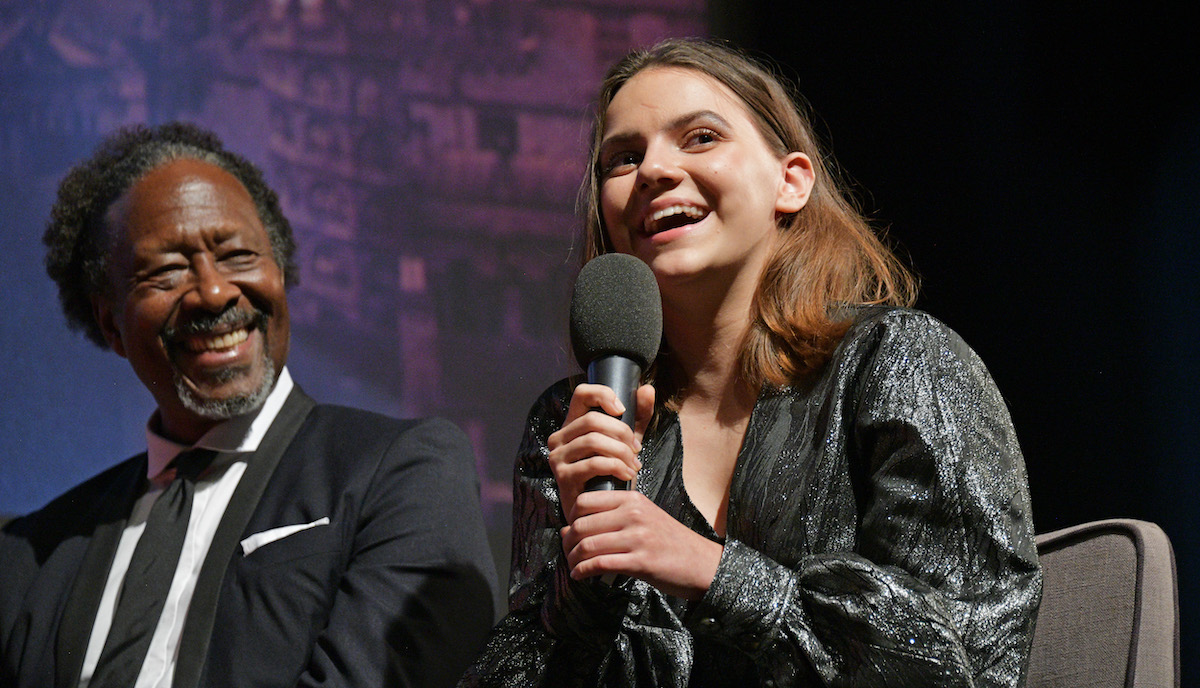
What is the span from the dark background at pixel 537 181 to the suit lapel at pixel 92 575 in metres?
0.41

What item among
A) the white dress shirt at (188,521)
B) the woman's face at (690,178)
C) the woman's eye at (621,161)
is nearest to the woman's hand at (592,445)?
the woman's face at (690,178)

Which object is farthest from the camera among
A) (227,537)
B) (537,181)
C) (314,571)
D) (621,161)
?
(537,181)

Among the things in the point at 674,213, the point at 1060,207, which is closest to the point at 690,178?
the point at 674,213

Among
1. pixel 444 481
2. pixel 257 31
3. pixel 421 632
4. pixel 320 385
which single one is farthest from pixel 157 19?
pixel 421 632

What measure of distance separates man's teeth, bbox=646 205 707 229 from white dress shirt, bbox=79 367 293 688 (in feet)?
3.79

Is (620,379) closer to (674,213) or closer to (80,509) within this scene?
(674,213)

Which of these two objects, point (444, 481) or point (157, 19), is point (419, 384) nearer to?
point (444, 481)

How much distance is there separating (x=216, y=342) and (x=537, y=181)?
87 cm

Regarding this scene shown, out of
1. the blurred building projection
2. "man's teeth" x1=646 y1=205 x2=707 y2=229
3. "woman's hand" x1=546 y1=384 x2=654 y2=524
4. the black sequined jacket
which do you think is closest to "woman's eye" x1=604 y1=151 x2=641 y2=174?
"man's teeth" x1=646 y1=205 x2=707 y2=229

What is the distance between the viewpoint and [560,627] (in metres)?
1.39

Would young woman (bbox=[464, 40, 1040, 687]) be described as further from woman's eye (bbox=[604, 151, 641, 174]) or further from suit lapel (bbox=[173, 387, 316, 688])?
suit lapel (bbox=[173, 387, 316, 688])

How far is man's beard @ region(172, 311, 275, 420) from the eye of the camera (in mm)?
2389

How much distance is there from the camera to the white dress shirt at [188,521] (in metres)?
2.07

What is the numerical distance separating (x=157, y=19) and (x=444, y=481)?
1575 millimetres
